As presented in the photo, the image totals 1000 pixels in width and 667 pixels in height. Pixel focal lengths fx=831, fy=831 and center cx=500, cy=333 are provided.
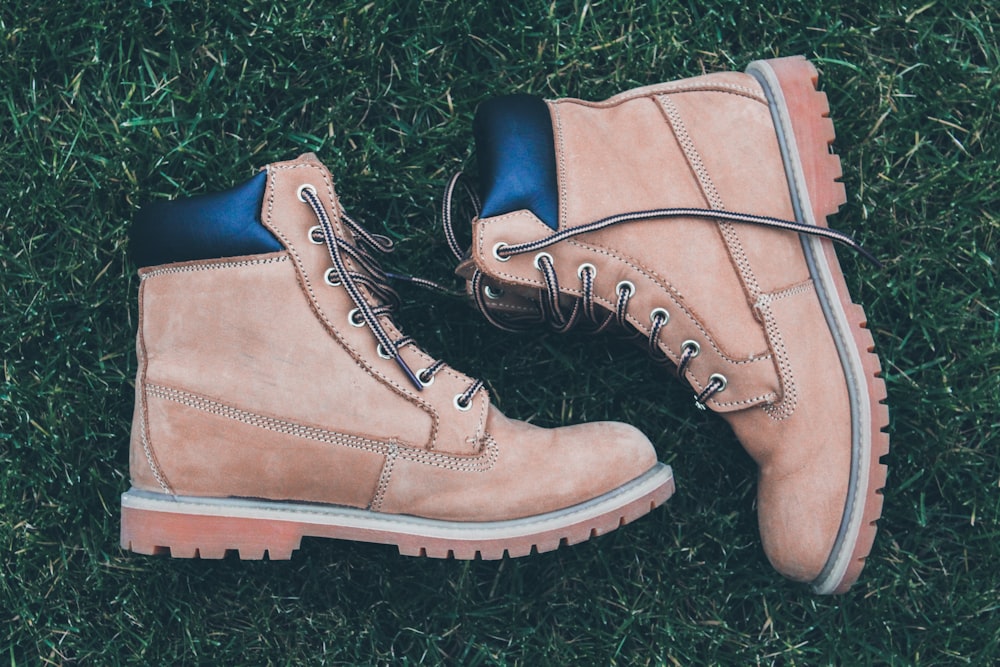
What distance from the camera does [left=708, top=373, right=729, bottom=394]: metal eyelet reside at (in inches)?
81.4

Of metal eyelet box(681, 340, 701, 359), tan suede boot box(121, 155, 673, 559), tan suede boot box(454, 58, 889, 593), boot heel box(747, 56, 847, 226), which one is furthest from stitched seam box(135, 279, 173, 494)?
boot heel box(747, 56, 847, 226)

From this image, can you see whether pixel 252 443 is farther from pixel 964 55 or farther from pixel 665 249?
pixel 964 55

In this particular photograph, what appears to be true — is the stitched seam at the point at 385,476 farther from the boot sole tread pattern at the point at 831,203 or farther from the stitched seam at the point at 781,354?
the boot sole tread pattern at the point at 831,203

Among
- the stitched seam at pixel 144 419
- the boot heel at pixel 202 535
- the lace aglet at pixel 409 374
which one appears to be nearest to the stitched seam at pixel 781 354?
the lace aglet at pixel 409 374

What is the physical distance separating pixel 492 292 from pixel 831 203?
0.88 meters

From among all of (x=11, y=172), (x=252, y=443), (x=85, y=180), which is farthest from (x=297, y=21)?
(x=252, y=443)

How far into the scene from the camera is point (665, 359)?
218 cm

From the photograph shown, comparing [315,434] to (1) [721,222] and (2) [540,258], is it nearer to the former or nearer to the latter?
(2) [540,258]

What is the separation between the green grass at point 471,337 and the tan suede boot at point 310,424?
0.27 m

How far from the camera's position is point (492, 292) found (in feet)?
6.93

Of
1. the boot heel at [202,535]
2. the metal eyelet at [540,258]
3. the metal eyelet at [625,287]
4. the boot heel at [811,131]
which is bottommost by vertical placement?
the boot heel at [202,535]

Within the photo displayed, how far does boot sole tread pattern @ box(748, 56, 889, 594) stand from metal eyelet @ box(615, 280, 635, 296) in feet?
1.62

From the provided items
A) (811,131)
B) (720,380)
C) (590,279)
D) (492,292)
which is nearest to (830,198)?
(811,131)

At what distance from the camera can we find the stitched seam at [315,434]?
6.41 feet
